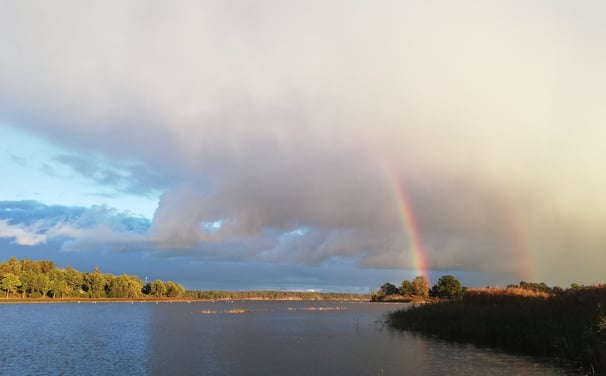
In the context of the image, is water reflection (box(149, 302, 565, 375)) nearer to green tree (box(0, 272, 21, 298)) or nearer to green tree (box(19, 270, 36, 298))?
green tree (box(0, 272, 21, 298))

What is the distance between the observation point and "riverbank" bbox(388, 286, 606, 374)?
36188 mm

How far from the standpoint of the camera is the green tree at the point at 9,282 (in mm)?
A: 186500

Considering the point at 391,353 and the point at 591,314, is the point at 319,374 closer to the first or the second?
the point at 391,353

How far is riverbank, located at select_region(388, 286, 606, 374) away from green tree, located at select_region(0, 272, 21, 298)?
17371cm

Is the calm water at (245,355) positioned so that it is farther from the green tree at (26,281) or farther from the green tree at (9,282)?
the green tree at (26,281)

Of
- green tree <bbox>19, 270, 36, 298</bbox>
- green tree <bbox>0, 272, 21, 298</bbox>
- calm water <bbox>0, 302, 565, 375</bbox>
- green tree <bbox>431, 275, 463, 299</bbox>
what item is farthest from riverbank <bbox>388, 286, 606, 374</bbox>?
green tree <bbox>19, 270, 36, 298</bbox>

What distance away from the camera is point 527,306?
4800 centimetres

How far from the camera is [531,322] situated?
4528 cm

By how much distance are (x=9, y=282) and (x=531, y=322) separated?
19489 centimetres

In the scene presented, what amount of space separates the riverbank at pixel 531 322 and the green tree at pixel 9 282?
17371cm

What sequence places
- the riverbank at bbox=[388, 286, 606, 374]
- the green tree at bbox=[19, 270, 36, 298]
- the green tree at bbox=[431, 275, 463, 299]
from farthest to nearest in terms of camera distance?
the green tree at bbox=[19, 270, 36, 298] → the green tree at bbox=[431, 275, 463, 299] → the riverbank at bbox=[388, 286, 606, 374]

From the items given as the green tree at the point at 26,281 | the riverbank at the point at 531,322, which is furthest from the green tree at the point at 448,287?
the green tree at the point at 26,281

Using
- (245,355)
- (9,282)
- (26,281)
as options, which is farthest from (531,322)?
(26,281)

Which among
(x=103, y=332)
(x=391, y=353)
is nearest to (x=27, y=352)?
(x=103, y=332)
